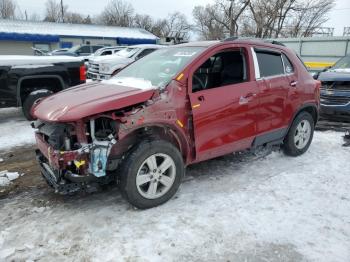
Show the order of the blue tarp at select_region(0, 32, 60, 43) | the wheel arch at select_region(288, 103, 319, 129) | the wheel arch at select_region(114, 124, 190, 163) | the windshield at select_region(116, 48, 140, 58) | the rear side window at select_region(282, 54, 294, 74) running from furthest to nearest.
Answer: the blue tarp at select_region(0, 32, 60, 43) < the windshield at select_region(116, 48, 140, 58) < the wheel arch at select_region(288, 103, 319, 129) < the rear side window at select_region(282, 54, 294, 74) < the wheel arch at select_region(114, 124, 190, 163)

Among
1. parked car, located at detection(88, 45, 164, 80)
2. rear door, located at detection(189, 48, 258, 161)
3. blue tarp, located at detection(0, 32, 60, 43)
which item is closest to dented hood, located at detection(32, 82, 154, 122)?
rear door, located at detection(189, 48, 258, 161)

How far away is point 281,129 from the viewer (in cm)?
534

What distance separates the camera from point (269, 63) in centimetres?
514

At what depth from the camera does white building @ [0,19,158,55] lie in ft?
113

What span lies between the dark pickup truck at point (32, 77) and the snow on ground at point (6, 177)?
8.75ft

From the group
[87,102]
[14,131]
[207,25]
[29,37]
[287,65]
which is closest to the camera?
[87,102]

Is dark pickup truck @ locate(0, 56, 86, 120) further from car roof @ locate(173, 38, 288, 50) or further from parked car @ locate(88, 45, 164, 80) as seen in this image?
parked car @ locate(88, 45, 164, 80)

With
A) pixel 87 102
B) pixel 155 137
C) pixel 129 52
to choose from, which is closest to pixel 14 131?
pixel 87 102

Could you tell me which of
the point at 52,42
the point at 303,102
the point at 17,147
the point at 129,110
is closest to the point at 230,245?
the point at 129,110

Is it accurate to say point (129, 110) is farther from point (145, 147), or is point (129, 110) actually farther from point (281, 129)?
point (281, 129)

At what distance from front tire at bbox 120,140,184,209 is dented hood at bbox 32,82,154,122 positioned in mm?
509

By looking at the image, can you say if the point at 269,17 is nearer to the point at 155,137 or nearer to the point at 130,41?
the point at 130,41

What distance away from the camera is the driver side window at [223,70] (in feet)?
15.4

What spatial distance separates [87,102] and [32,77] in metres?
4.73
